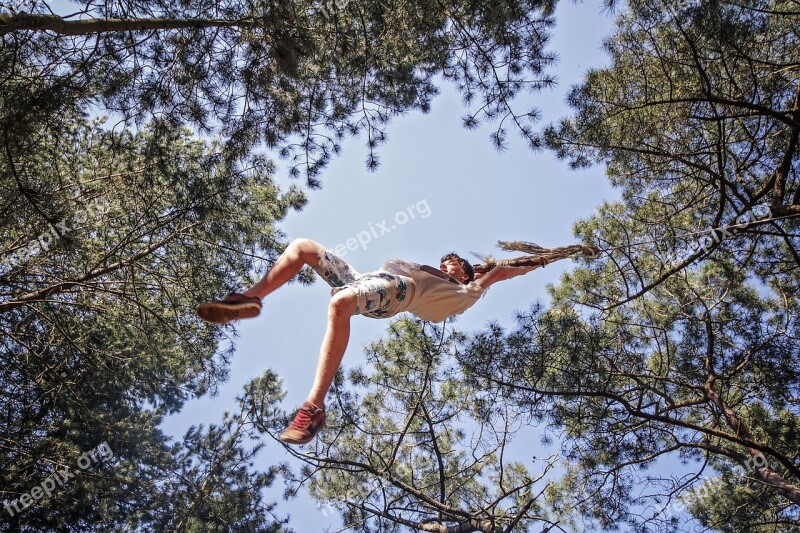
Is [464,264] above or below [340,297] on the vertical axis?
above

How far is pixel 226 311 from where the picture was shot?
2701 millimetres

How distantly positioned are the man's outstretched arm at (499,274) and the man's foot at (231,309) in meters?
1.67

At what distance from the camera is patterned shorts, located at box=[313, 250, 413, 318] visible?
9.40ft

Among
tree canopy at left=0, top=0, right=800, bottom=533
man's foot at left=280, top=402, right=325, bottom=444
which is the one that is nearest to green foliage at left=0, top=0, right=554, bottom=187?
tree canopy at left=0, top=0, right=800, bottom=533

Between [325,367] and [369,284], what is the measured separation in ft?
1.70

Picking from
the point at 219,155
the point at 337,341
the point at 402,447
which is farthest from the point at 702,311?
the point at 219,155

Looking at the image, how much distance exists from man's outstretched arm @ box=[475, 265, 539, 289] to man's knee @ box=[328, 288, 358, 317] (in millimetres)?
1322

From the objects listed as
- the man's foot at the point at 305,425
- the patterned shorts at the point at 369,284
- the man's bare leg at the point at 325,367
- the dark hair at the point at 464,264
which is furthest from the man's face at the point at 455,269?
the man's foot at the point at 305,425

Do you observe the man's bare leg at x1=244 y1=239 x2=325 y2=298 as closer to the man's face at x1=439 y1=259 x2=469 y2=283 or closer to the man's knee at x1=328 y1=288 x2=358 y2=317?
the man's knee at x1=328 y1=288 x2=358 y2=317

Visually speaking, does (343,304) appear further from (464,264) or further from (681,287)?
(681,287)

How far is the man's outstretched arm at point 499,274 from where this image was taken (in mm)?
3882

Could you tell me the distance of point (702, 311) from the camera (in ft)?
18.8

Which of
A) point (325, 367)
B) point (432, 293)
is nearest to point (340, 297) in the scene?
point (325, 367)

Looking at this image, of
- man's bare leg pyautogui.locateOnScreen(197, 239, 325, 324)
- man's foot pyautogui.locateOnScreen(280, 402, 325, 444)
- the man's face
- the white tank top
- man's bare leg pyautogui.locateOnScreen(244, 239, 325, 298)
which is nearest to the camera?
man's foot pyautogui.locateOnScreen(280, 402, 325, 444)
